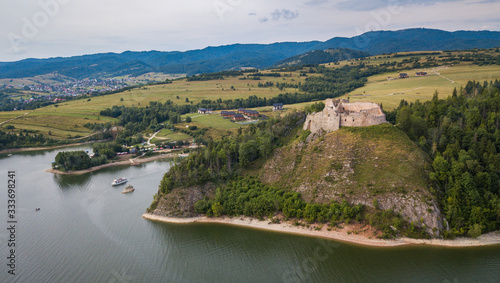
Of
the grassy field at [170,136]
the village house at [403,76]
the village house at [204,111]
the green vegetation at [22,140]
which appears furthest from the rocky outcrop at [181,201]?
the village house at [403,76]

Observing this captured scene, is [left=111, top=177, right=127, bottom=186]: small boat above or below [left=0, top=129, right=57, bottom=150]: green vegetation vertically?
below

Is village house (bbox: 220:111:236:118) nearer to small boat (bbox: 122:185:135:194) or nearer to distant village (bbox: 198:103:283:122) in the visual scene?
distant village (bbox: 198:103:283:122)

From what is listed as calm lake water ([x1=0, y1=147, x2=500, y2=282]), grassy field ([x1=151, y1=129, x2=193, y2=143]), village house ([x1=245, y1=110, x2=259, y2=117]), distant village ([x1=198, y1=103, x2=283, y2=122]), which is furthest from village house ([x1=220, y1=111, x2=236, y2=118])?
calm lake water ([x1=0, y1=147, x2=500, y2=282])

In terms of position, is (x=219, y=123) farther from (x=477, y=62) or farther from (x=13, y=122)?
(x=477, y=62)

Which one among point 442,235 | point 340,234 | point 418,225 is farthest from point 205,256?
point 442,235

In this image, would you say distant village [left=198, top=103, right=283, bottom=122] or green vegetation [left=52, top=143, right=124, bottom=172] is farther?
distant village [left=198, top=103, right=283, bottom=122]

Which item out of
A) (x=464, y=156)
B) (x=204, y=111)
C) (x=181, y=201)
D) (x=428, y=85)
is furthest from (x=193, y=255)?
(x=428, y=85)
